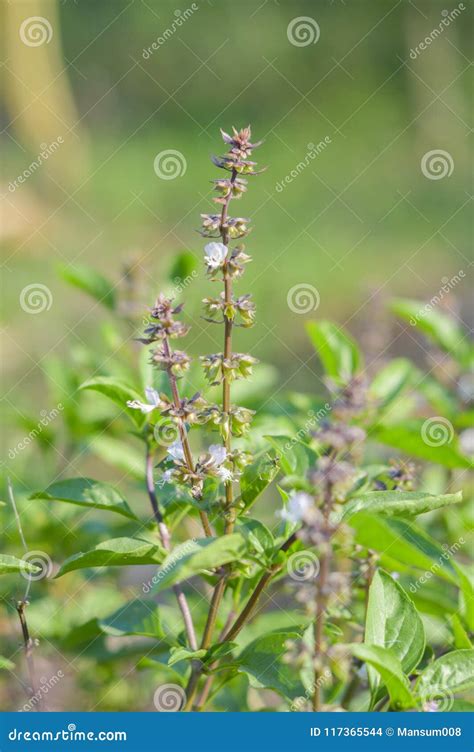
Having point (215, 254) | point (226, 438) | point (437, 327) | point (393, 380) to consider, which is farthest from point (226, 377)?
Answer: point (437, 327)

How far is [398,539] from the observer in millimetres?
1178

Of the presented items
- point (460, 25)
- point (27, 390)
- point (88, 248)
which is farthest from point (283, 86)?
point (27, 390)

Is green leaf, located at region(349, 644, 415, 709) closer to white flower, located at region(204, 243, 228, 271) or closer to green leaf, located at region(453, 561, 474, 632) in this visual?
green leaf, located at region(453, 561, 474, 632)

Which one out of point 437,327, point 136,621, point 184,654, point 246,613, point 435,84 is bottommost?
point 136,621

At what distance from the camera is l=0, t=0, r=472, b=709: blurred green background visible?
6.47 meters

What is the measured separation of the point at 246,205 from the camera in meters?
9.15

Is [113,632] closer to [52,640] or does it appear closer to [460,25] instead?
[52,640]

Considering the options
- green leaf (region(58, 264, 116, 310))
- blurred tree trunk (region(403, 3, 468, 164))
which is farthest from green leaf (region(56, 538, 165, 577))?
blurred tree trunk (region(403, 3, 468, 164))

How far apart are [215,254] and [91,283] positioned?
2.96ft

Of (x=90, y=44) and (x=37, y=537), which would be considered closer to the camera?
(x=37, y=537)

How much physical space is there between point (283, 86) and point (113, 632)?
1180 cm

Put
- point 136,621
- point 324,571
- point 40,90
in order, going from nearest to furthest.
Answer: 1. point 324,571
2. point 136,621
3. point 40,90

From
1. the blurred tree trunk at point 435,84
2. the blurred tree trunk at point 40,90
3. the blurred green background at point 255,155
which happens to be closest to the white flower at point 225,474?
the blurred green background at point 255,155

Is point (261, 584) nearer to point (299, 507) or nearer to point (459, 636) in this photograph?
point (299, 507)
